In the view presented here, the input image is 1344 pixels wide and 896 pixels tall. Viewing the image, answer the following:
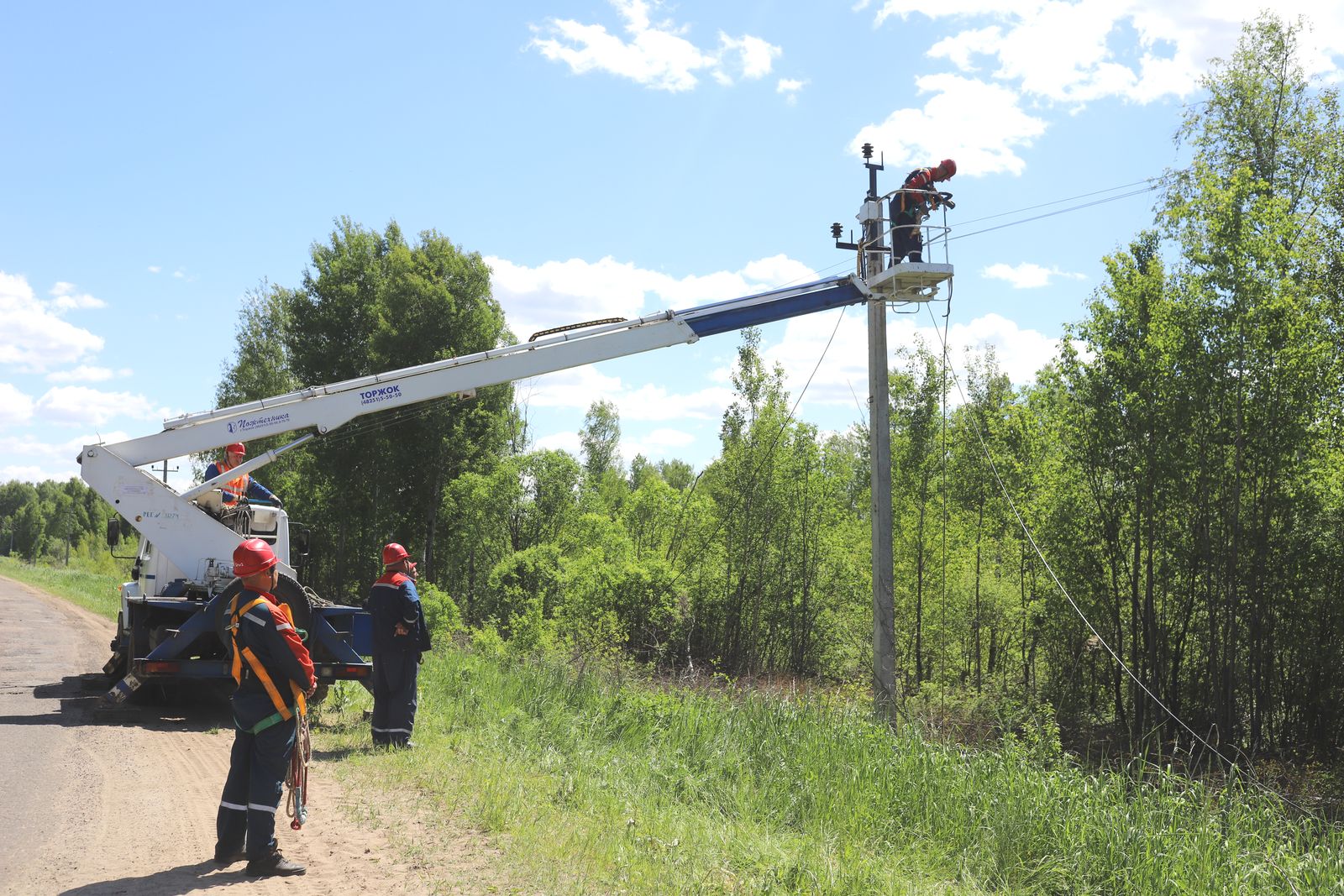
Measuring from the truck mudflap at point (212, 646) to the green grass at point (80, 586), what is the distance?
10924 millimetres

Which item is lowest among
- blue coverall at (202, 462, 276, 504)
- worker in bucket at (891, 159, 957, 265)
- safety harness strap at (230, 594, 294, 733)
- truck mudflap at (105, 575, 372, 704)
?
truck mudflap at (105, 575, 372, 704)

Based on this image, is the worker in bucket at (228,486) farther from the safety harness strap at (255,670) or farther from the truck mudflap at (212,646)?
the safety harness strap at (255,670)

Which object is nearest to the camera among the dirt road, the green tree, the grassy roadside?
the dirt road

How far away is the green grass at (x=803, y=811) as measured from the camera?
593 cm

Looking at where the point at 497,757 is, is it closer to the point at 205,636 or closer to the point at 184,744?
the point at 184,744

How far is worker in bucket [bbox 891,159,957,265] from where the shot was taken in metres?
12.1

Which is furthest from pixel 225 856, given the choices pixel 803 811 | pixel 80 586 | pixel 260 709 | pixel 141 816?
pixel 80 586

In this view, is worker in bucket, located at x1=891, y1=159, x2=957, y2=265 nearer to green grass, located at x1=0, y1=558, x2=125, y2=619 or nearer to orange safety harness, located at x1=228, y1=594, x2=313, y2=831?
orange safety harness, located at x1=228, y1=594, x2=313, y2=831

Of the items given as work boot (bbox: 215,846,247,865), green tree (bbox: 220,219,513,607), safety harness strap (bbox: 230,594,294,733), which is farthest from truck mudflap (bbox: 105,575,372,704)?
green tree (bbox: 220,219,513,607)

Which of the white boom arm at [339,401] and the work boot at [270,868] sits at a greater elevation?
the white boom arm at [339,401]

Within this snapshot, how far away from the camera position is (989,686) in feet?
73.0


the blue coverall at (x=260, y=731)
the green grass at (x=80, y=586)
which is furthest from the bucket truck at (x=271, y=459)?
the green grass at (x=80, y=586)

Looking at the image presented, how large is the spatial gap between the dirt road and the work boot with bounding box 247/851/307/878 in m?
0.04

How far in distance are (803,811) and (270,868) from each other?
13.1 ft
